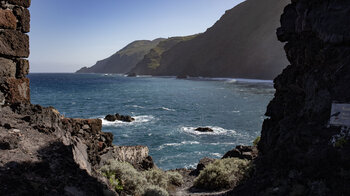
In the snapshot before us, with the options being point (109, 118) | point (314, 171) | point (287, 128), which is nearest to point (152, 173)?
point (287, 128)

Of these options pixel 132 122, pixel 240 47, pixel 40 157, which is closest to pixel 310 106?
pixel 40 157

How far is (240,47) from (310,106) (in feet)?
466

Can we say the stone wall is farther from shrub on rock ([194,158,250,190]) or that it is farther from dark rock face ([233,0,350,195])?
shrub on rock ([194,158,250,190])

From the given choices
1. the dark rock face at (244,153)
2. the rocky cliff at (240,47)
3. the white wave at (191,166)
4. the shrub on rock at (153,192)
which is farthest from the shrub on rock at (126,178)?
the rocky cliff at (240,47)

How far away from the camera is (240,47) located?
145125mm

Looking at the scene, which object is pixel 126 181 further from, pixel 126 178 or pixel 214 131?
pixel 214 131

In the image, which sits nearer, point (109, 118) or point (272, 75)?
point (109, 118)

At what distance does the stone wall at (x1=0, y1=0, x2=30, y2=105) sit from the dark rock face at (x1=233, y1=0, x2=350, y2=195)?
24.8ft

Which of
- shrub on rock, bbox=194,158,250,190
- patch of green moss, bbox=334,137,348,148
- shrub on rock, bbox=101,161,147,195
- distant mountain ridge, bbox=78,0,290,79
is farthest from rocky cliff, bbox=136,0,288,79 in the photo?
patch of green moss, bbox=334,137,348,148

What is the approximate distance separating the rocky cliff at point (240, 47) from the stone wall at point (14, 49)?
121559 millimetres

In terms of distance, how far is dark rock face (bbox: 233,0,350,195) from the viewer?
23.8ft

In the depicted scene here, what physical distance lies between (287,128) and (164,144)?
18.8 meters

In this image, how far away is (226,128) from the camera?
112 ft

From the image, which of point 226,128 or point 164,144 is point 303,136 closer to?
point 164,144
